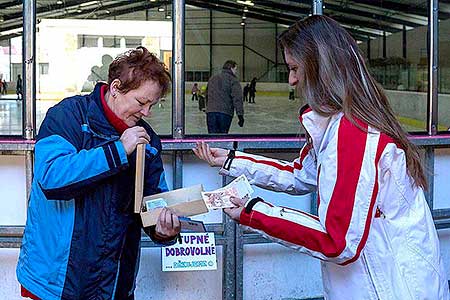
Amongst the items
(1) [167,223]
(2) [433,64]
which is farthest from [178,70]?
(1) [167,223]

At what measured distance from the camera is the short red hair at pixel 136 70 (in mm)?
2148

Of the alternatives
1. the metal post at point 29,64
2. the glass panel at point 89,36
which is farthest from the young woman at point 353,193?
the glass panel at point 89,36

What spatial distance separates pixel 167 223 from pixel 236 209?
353 mm

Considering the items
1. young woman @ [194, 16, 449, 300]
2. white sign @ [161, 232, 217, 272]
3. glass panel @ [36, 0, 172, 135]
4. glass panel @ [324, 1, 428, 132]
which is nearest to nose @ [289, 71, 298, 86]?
young woman @ [194, 16, 449, 300]

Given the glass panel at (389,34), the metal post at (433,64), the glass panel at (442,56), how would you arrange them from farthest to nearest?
the glass panel at (389,34) → the glass panel at (442,56) → the metal post at (433,64)

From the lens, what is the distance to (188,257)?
3.96 meters

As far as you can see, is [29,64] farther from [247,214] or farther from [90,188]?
[247,214]

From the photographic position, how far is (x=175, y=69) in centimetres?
417

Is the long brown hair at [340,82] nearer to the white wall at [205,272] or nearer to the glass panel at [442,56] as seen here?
the white wall at [205,272]

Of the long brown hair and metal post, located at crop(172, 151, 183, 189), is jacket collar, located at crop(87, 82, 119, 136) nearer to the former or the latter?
the long brown hair

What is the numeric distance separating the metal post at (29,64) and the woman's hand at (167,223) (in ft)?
6.77

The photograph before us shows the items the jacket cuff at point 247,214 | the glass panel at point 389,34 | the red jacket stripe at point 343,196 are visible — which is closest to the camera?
the red jacket stripe at point 343,196

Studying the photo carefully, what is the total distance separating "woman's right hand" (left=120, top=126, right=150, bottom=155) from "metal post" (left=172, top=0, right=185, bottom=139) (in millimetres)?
2113

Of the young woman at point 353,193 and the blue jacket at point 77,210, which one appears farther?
the blue jacket at point 77,210
